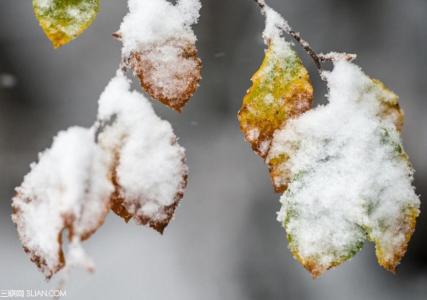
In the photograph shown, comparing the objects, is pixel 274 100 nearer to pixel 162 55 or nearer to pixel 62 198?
pixel 162 55

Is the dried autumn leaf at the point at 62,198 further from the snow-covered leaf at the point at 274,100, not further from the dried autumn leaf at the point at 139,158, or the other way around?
the snow-covered leaf at the point at 274,100

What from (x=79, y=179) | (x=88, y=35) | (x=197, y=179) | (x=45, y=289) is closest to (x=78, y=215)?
(x=79, y=179)

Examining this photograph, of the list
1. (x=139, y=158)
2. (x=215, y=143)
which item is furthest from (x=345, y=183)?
(x=215, y=143)

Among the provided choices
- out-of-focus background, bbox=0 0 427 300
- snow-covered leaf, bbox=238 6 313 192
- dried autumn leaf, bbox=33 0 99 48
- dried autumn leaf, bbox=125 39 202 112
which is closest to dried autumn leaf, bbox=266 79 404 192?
snow-covered leaf, bbox=238 6 313 192

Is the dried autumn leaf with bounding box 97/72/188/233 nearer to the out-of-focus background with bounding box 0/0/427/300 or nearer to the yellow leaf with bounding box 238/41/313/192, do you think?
the yellow leaf with bounding box 238/41/313/192

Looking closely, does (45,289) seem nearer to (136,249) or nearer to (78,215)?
(136,249)
